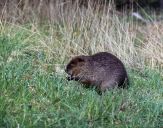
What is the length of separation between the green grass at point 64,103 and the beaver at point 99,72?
0.45 feet

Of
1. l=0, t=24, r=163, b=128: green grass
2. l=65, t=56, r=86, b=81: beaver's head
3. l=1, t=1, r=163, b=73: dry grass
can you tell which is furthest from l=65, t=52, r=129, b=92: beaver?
l=1, t=1, r=163, b=73: dry grass

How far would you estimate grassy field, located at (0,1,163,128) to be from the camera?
443 centimetres

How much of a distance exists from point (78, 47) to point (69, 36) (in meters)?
0.32

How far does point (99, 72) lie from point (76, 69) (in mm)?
296

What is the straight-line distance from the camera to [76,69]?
5832mm

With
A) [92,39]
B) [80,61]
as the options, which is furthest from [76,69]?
[92,39]

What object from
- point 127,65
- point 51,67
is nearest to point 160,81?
point 127,65

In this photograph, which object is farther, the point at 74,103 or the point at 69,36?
the point at 69,36

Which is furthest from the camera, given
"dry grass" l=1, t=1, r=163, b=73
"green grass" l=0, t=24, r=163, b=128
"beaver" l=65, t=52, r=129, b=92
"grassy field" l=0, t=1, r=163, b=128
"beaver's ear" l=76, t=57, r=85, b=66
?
"dry grass" l=1, t=1, r=163, b=73

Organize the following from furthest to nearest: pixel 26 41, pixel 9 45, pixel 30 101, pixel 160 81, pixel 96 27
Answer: pixel 96 27, pixel 26 41, pixel 9 45, pixel 160 81, pixel 30 101

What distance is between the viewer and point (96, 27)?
7.82 metres

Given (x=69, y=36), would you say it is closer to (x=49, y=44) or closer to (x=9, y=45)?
(x=49, y=44)

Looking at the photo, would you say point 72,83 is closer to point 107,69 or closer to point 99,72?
point 99,72

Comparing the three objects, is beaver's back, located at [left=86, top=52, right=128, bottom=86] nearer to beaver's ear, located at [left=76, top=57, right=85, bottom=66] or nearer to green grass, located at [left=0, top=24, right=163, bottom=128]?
beaver's ear, located at [left=76, top=57, right=85, bottom=66]
